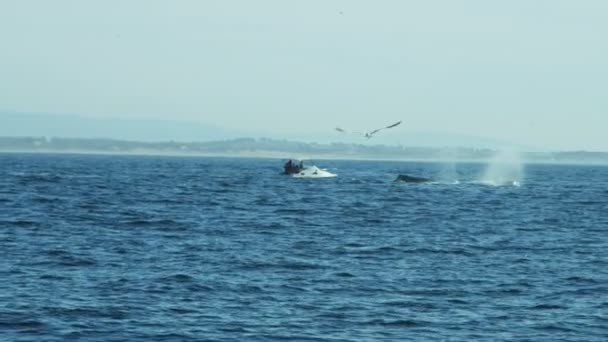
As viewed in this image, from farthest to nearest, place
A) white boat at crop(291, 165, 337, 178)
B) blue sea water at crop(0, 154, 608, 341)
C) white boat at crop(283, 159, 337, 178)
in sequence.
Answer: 1. white boat at crop(283, 159, 337, 178)
2. white boat at crop(291, 165, 337, 178)
3. blue sea water at crop(0, 154, 608, 341)

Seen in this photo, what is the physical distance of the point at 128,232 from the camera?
185ft

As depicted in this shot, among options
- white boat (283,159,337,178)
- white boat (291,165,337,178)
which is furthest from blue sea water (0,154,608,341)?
white boat (283,159,337,178)

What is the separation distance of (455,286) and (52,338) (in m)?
14.7

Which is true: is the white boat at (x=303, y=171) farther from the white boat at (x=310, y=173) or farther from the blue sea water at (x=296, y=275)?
the blue sea water at (x=296, y=275)

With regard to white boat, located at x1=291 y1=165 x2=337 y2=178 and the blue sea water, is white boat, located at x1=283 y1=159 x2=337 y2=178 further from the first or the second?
the blue sea water

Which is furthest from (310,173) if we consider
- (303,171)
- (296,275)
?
(296,275)

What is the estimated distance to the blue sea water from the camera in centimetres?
3159

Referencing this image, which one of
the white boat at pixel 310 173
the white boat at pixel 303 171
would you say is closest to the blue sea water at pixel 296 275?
the white boat at pixel 310 173

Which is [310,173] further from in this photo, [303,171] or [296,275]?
[296,275]

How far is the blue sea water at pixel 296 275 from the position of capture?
104ft

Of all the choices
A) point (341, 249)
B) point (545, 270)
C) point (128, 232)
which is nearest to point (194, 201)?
point (128, 232)

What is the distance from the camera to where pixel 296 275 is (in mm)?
41000

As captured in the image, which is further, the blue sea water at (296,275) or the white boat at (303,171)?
the white boat at (303,171)

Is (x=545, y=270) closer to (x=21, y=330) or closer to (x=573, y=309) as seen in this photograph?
(x=573, y=309)
